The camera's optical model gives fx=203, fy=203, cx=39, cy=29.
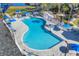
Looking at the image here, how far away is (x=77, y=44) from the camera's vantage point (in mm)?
2289

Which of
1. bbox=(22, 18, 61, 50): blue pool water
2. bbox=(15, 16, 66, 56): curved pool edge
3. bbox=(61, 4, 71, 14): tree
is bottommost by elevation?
bbox=(15, 16, 66, 56): curved pool edge

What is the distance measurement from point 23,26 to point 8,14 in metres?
0.22

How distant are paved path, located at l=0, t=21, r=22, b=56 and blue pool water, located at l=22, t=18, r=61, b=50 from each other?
0.15 m

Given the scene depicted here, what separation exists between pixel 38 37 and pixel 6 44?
38 centimetres

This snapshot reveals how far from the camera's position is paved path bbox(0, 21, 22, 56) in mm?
2309

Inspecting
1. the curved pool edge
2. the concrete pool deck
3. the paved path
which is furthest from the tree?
the paved path

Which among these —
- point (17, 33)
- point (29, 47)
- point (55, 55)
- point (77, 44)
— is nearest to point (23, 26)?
point (17, 33)

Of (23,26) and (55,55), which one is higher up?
(23,26)

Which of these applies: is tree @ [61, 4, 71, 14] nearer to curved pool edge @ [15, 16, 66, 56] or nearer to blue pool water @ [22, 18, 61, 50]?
blue pool water @ [22, 18, 61, 50]

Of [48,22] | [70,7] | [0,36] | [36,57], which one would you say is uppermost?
[70,7]

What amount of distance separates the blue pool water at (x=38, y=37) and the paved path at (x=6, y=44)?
15 cm

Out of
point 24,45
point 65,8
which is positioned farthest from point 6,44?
point 65,8

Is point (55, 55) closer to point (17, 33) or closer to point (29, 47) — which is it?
point (29, 47)

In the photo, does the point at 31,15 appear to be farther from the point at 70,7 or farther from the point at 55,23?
the point at 70,7
